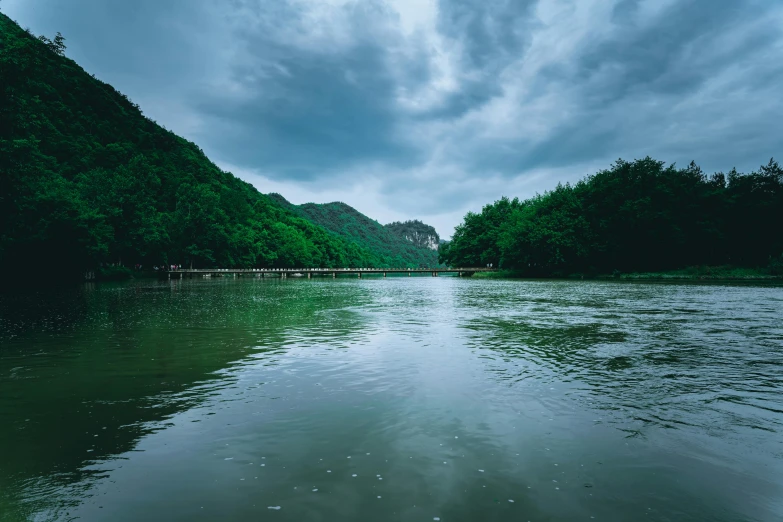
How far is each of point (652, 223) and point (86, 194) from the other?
127 metres

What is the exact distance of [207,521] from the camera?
6.06 metres

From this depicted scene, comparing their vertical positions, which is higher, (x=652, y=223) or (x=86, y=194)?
(x=86, y=194)

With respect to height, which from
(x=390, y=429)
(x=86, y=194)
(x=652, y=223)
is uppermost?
(x=86, y=194)

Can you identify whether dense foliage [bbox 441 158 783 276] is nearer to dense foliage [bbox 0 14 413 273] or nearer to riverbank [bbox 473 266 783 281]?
riverbank [bbox 473 266 783 281]

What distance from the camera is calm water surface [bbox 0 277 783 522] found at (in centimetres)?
661

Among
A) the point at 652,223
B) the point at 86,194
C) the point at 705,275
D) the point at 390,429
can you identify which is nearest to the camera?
the point at 390,429

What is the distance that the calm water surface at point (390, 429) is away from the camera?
260 inches

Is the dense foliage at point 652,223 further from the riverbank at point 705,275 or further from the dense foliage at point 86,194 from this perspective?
the dense foliage at point 86,194

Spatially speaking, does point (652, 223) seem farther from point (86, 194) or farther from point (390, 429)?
point (86, 194)

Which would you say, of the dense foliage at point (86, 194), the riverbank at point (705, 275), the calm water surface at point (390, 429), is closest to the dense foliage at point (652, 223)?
the riverbank at point (705, 275)

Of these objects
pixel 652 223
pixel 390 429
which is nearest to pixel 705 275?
pixel 652 223

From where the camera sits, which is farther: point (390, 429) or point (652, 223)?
point (652, 223)

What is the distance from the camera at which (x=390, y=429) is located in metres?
9.71

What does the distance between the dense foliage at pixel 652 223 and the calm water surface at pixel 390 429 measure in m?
106
